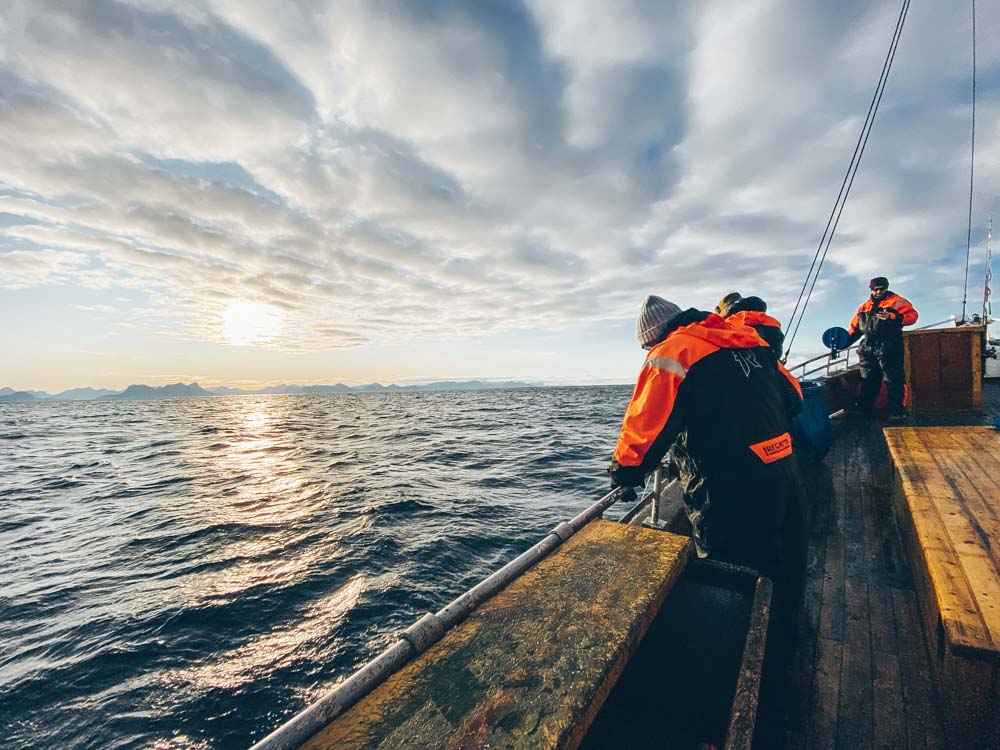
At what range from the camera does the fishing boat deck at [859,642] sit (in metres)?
2.27

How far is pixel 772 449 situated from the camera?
2.59 meters

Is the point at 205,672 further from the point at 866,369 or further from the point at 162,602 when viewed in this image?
the point at 866,369

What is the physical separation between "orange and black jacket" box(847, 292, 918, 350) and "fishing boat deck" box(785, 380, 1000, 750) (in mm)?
3534

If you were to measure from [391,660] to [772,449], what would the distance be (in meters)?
2.48

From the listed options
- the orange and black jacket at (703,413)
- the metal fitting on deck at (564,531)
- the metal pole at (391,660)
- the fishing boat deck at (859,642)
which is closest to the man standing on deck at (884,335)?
the fishing boat deck at (859,642)

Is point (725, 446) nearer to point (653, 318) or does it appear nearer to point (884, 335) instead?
point (653, 318)

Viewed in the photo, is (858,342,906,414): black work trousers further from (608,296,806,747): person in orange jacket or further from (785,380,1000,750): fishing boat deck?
(608,296,806,747): person in orange jacket

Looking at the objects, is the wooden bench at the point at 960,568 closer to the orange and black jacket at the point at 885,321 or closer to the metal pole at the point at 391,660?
the metal pole at the point at 391,660

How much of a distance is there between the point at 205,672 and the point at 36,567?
20.6ft

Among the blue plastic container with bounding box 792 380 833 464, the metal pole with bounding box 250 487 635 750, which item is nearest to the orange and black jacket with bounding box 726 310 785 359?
the blue plastic container with bounding box 792 380 833 464

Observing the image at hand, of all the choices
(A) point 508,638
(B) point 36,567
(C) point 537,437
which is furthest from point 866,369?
(B) point 36,567

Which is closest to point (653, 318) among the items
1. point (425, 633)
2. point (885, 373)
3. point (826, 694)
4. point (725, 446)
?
point (725, 446)

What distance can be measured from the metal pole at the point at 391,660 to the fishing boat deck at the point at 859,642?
180cm

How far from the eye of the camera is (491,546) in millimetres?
7070
